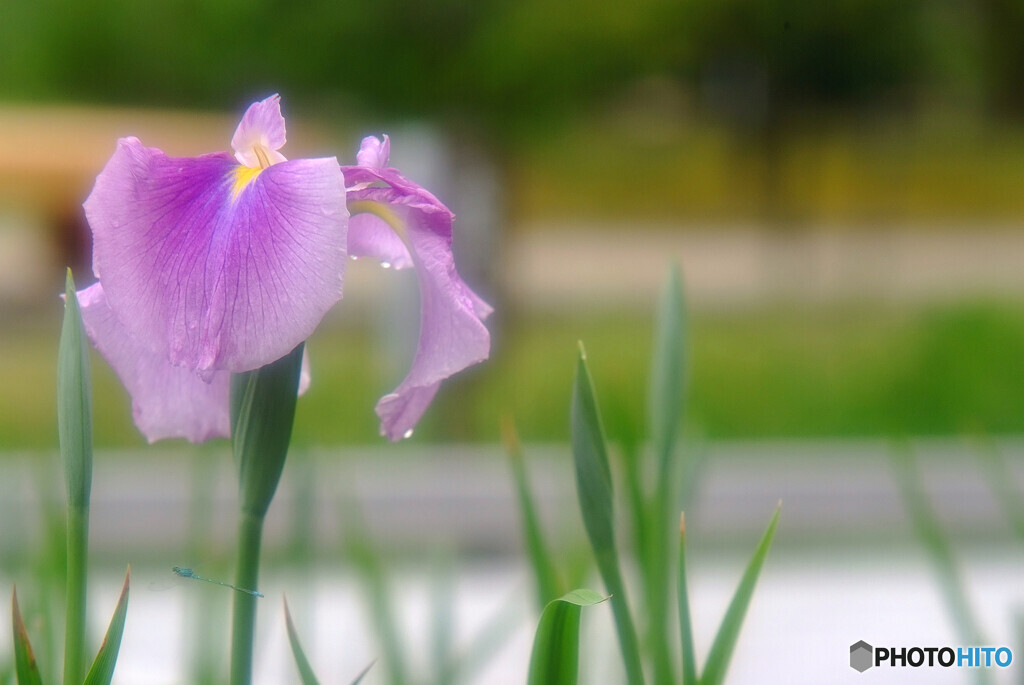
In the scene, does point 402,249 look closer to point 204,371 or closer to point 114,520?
point 204,371

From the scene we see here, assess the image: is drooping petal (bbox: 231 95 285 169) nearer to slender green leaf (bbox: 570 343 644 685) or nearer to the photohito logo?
slender green leaf (bbox: 570 343 644 685)

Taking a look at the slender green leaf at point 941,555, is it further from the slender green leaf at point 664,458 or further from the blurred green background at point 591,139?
the blurred green background at point 591,139

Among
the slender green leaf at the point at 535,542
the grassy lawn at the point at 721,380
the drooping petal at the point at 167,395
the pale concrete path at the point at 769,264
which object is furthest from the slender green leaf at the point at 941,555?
the pale concrete path at the point at 769,264

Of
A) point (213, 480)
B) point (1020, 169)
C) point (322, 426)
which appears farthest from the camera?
point (1020, 169)

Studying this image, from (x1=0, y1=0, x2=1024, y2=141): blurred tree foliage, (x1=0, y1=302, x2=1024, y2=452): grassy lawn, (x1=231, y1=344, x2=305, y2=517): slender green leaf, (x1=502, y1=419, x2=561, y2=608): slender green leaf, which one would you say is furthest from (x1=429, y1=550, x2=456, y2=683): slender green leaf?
(x1=0, y1=0, x2=1024, y2=141): blurred tree foliage

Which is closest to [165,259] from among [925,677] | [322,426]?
[925,677]

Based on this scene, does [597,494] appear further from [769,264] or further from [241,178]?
[769,264]
